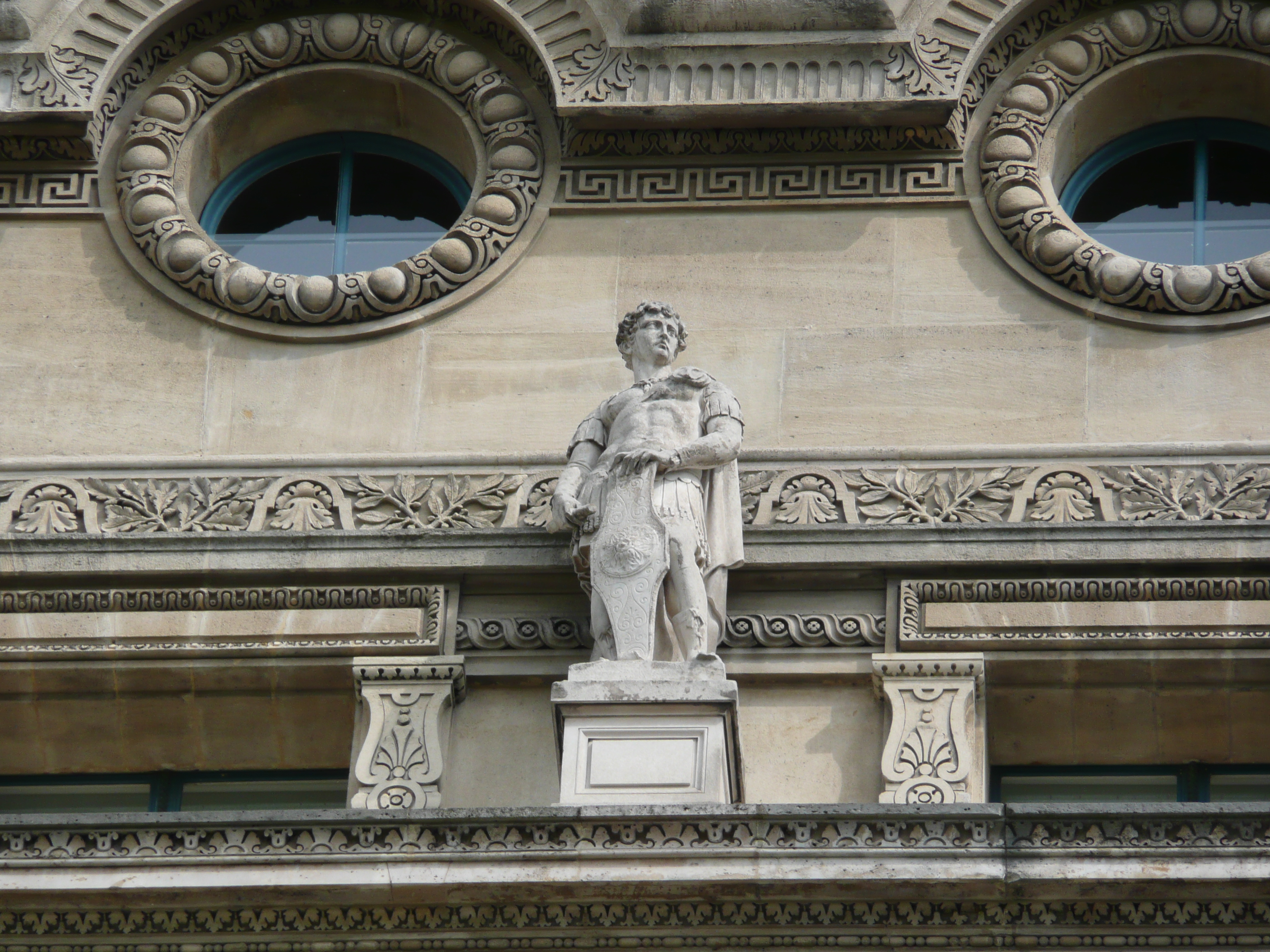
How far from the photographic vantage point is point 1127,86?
1644cm

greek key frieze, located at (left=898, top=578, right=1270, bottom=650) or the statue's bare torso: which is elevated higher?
the statue's bare torso

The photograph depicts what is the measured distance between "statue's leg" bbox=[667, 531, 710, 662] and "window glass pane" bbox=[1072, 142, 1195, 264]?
→ 3793 mm

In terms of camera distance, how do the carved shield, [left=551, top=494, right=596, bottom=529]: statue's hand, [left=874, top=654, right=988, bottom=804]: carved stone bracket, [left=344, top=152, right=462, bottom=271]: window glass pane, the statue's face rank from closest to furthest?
1. the carved shield
2. [left=874, top=654, right=988, bottom=804]: carved stone bracket
3. [left=551, top=494, right=596, bottom=529]: statue's hand
4. the statue's face
5. [left=344, top=152, right=462, bottom=271]: window glass pane

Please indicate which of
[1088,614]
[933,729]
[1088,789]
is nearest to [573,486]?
[933,729]

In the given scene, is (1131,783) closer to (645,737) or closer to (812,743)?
(812,743)

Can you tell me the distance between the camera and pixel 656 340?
573 inches

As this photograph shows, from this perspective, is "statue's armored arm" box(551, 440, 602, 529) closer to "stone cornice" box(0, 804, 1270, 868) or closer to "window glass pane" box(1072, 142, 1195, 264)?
"stone cornice" box(0, 804, 1270, 868)

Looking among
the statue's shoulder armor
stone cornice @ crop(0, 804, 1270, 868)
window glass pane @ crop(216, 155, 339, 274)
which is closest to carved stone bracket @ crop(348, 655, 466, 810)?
stone cornice @ crop(0, 804, 1270, 868)

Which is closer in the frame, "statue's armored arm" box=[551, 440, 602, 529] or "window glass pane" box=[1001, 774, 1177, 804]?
"statue's armored arm" box=[551, 440, 602, 529]

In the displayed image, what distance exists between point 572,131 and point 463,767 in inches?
155

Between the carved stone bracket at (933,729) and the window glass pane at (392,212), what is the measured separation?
4051 mm

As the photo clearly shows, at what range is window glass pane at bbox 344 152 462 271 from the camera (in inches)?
653

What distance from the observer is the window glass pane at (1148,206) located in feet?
53.2

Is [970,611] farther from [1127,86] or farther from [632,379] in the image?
[1127,86]
